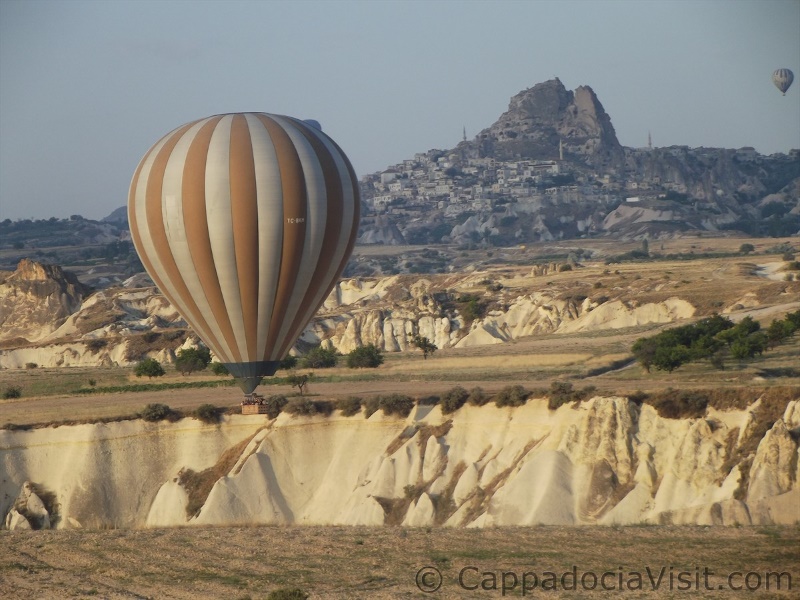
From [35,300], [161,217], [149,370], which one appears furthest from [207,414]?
[35,300]

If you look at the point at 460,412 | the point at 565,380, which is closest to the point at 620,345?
the point at 565,380

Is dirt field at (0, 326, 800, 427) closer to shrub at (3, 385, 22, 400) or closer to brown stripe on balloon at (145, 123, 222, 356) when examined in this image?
shrub at (3, 385, 22, 400)

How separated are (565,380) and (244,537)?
29.1 metres

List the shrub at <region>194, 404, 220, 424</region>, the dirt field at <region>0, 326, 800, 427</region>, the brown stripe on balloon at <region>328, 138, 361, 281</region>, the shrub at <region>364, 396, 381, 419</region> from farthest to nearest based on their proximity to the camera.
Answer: the shrub at <region>194, 404, 220, 424</region> < the dirt field at <region>0, 326, 800, 427</region> < the shrub at <region>364, 396, 381, 419</region> < the brown stripe on balloon at <region>328, 138, 361, 281</region>

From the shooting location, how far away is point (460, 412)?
5459cm

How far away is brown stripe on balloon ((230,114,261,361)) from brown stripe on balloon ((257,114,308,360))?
0.95 metres

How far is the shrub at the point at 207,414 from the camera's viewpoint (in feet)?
190

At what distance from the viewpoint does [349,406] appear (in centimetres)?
5706

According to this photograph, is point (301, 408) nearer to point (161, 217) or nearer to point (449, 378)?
point (161, 217)

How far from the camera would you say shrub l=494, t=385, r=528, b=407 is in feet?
175

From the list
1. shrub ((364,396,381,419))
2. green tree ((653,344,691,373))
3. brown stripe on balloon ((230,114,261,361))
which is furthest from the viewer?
green tree ((653,344,691,373))

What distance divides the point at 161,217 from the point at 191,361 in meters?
27.8

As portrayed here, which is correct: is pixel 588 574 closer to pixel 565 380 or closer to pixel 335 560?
pixel 335 560

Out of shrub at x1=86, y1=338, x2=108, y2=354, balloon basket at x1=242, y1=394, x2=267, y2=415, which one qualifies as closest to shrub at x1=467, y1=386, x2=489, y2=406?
balloon basket at x1=242, y1=394, x2=267, y2=415
